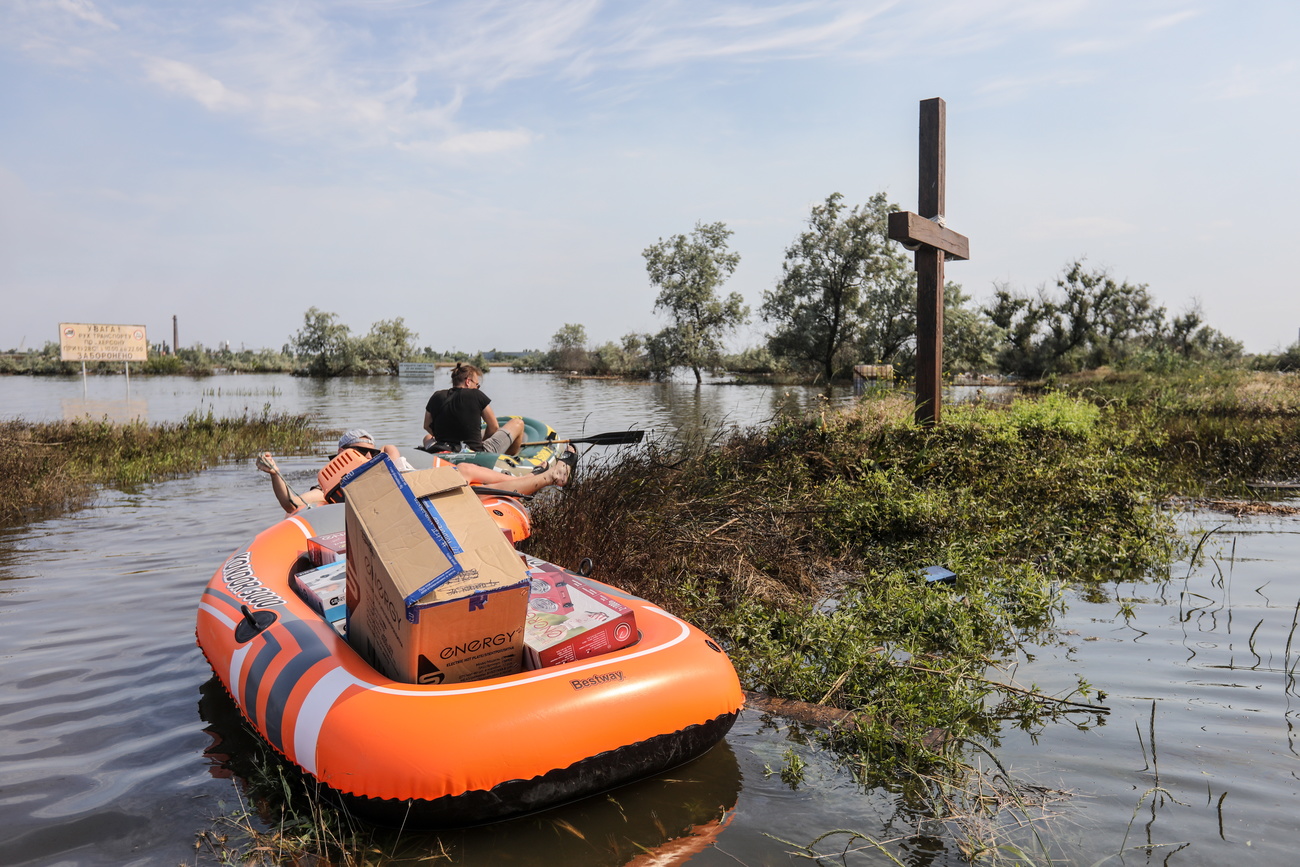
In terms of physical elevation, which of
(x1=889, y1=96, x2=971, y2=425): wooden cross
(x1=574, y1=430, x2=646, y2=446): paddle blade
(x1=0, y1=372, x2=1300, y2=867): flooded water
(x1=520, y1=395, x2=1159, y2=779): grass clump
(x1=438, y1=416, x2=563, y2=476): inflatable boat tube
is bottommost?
(x1=0, y1=372, x2=1300, y2=867): flooded water

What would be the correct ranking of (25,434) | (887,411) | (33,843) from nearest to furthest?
(33,843) → (887,411) → (25,434)

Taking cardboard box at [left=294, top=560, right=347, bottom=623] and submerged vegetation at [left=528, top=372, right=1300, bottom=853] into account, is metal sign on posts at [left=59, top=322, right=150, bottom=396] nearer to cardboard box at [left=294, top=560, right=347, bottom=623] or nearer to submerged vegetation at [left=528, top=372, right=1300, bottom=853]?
submerged vegetation at [left=528, top=372, right=1300, bottom=853]

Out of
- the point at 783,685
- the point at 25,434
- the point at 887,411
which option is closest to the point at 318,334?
the point at 25,434

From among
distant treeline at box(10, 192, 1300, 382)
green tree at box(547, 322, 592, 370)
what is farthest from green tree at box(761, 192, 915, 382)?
green tree at box(547, 322, 592, 370)

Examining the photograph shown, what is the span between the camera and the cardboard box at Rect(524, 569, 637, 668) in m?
3.04

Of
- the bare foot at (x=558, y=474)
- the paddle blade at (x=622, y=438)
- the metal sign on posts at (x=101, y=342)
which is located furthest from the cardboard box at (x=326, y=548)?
the metal sign on posts at (x=101, y=342)

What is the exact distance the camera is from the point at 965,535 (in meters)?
5.89

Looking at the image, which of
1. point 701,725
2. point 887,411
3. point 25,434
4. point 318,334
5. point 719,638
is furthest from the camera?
point 318,334

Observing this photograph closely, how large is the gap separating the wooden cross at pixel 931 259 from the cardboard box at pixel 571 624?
5686 mm

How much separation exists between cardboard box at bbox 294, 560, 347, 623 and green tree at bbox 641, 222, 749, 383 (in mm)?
46359

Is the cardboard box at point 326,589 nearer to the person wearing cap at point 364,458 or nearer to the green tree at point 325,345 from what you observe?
the person wearing cap at point 364,458

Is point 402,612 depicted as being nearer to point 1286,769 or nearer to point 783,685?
point 783,685

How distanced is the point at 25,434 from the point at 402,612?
11.9 metres

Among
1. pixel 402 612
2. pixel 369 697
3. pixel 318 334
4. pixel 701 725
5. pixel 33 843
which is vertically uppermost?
pixel 318 334
